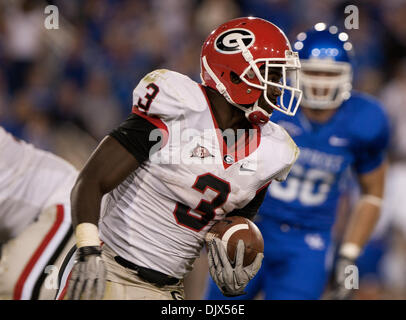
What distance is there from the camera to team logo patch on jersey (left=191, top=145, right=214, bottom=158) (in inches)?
92.7

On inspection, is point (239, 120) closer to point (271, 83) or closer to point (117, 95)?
point (271, 83)

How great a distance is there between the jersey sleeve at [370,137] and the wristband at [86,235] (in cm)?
196

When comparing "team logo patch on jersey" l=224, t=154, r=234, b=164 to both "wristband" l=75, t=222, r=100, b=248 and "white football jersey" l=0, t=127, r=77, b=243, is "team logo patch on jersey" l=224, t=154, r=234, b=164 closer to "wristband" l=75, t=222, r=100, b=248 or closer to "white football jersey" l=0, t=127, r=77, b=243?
"wristband" l=75, t=222, r=100, b=248

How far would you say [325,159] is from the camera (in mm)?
3602

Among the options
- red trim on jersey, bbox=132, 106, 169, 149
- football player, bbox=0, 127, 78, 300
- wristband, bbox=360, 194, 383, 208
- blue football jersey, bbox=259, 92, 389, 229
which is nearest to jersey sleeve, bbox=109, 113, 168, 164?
red trim on jersey, bbox=132, 106, 169, 149

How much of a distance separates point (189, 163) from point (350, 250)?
161cm

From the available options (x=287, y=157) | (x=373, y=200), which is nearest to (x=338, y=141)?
(x=373, y=200)

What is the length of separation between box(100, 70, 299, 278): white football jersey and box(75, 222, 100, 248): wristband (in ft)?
0.77

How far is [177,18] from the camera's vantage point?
539cm

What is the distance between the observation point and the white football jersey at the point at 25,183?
3055 mm

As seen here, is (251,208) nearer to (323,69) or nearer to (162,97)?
(162,97)

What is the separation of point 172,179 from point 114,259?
0.36m

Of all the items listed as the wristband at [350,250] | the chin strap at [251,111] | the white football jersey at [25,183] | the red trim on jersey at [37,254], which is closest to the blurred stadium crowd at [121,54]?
the white football jersey at [25,183]

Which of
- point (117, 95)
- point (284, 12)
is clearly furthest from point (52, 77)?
point (284, 12)
